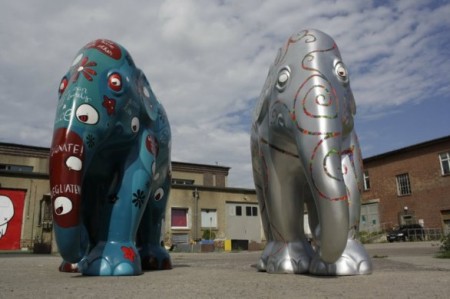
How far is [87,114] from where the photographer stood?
4.41 metres

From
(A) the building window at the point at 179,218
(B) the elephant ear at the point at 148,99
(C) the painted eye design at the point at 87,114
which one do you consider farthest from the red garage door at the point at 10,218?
(C) the painted eye design at the point at 87,114

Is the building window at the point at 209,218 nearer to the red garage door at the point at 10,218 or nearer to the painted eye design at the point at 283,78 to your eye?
the red garage door at the point at 10,218

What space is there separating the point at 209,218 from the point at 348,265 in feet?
77.3

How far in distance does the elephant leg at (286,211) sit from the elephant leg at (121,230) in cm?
141

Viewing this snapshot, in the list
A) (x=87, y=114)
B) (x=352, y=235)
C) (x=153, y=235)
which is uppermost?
(x=87, y=114)

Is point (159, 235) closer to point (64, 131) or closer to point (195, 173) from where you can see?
point (64, 131)

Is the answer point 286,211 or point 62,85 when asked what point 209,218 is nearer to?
point 286,211

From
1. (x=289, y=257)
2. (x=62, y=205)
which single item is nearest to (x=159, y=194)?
(x=289, y=257)

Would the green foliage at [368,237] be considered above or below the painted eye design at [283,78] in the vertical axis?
below

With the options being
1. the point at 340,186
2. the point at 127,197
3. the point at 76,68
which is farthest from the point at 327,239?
the point at 76,68

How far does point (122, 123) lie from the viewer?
486 centimetres

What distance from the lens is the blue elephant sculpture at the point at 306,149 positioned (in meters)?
4.14

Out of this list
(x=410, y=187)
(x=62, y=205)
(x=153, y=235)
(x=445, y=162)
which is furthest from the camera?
(x=410, y=187)

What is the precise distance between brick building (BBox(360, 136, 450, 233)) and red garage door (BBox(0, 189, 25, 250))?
23.0 metres
